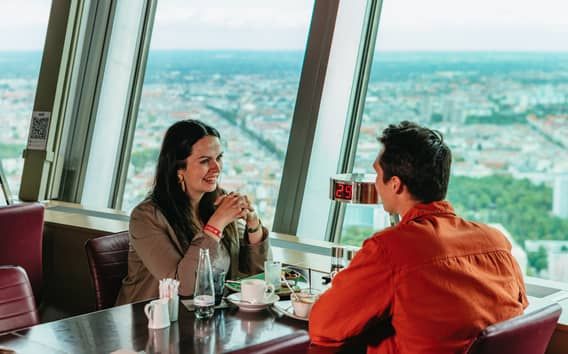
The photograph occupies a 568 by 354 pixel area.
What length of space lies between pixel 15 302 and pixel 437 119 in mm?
2133

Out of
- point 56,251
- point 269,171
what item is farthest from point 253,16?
point 56,251

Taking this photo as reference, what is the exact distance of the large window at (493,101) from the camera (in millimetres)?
3242

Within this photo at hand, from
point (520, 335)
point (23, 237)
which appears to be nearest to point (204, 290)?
point (520, 335)

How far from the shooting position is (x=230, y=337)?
2.06m

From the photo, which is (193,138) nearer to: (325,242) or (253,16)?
(325,242)

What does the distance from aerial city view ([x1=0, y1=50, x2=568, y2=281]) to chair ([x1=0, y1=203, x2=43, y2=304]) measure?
1.09 meters

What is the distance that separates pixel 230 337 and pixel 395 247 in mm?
542

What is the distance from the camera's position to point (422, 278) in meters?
1.85

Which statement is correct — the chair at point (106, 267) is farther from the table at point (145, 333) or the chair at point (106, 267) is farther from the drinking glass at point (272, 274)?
the drinking glass at point (272, 274)

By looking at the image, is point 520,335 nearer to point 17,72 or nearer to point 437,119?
point 437,119

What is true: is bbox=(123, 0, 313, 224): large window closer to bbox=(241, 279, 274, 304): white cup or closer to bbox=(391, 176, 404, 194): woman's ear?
bbox=(241, 279, 274, 304): white cup

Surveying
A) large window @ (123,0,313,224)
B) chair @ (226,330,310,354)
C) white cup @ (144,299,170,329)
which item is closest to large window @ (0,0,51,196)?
large window @ (123,0,313,224)

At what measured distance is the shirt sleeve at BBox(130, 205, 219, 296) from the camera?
2561 mm

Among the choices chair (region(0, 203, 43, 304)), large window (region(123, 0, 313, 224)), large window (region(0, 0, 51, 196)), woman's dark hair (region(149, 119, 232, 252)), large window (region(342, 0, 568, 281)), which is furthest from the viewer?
large window (region(0, 0, 51, 196))
